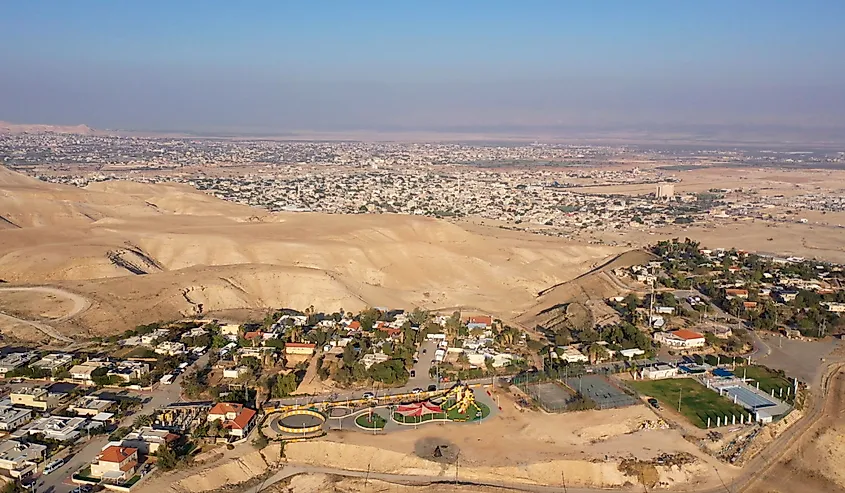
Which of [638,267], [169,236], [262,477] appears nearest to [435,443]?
[262,477]

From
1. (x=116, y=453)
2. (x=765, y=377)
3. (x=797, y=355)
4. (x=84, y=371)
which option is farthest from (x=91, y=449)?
(x=797, y=355)

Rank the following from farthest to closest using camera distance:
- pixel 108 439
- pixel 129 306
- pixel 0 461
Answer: pixel 129 306 → pixel 108 439 → pixel 0 461

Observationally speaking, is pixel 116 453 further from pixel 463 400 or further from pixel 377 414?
pixel 463 400

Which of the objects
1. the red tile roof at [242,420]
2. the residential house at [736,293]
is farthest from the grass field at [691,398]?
the red tile roof at [242,420]

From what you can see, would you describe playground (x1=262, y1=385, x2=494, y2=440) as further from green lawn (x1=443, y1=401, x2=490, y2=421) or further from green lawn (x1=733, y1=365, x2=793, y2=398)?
green lawn (x1=733, y1=365, x2=793, y2=398)

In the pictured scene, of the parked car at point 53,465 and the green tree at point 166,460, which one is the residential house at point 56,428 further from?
the green tree at point 166,460

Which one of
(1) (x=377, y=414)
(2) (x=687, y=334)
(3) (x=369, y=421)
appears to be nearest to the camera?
(3) (x=369, y=421)

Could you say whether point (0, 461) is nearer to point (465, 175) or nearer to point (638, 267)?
point (638, 267)
